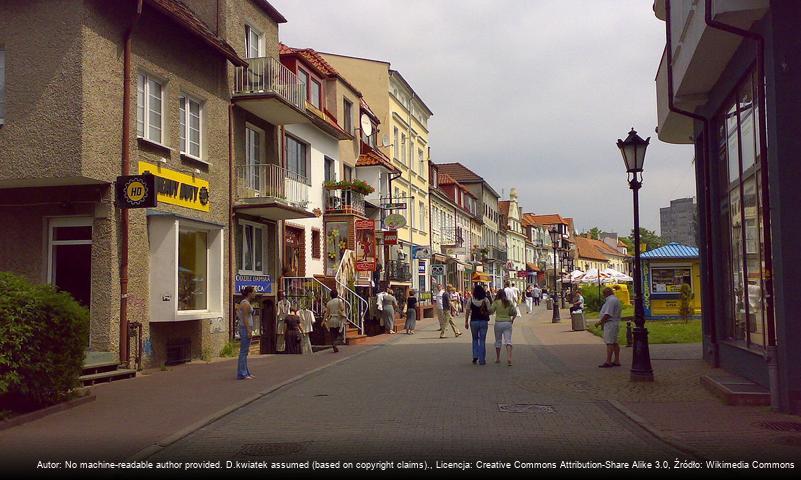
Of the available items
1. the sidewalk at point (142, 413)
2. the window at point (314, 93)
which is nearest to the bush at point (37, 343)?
the sidewalk at point (142, 413)

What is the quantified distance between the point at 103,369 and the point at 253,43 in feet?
37.1

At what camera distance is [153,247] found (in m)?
16.1

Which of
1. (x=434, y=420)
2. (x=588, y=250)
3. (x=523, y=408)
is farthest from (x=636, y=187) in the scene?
(x=588, y=250)

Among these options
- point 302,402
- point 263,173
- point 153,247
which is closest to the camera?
point 302,402

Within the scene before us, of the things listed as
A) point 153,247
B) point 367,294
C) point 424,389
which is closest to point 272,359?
point 153,247

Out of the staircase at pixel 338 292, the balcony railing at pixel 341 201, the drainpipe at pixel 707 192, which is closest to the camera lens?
the drainpipe at pixel 707 192

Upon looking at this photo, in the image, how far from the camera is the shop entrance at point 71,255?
1503 cm

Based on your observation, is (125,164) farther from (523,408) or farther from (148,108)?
(523,408)

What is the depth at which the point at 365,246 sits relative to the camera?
1139 inches

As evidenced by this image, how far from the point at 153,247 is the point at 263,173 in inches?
222

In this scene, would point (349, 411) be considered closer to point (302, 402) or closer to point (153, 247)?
point (302, 402)

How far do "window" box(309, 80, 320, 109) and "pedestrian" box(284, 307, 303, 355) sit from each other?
934cm

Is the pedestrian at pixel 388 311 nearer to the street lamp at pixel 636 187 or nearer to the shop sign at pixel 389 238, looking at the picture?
the shop sign at pixel 389 238

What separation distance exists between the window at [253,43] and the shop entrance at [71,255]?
824 centimetres
